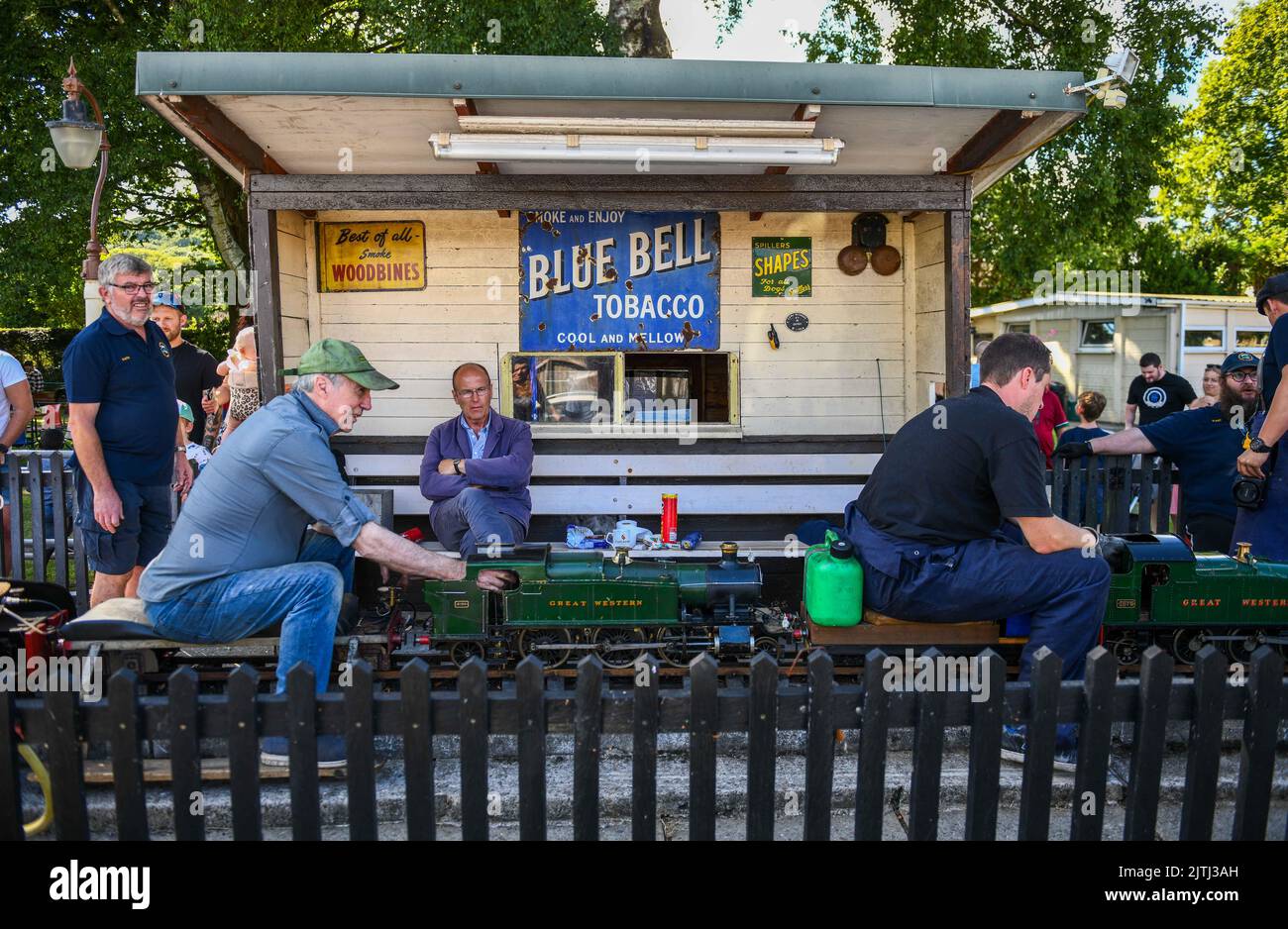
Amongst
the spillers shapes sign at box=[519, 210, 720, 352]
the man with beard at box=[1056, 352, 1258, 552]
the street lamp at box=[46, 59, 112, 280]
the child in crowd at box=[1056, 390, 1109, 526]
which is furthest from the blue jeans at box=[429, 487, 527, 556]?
the street lamp at box=[46, 59, 112, 280]

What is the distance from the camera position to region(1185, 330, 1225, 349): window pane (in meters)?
23.3

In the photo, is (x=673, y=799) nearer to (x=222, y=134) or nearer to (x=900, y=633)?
(x=900, y=633)

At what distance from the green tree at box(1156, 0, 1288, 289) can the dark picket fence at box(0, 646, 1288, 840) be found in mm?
27746

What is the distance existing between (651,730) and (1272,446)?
13.8ft

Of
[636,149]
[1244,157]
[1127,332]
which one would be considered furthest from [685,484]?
[1244,157]

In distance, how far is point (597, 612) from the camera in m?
5.48

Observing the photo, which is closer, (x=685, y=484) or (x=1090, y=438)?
(x=685, y=484)

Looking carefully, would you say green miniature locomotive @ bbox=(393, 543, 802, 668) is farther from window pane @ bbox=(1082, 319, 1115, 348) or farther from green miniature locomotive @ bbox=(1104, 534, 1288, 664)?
window pane @ bbox=(1082, 319, 1115, 348)

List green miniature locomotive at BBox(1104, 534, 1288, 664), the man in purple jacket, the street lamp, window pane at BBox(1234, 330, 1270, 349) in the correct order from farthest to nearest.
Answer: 1. window pane at BBox(1234, 330, 1270, 349)
2. the street lamp
3. the man in purple jacket
4. green miniature locomotive at BBox(1104, 534, 1288, 664)

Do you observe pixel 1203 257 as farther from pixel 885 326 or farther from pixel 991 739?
pixel 991 739

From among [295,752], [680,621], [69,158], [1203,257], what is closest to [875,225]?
[680,621]

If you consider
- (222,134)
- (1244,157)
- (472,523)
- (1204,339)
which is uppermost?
(1244,157)

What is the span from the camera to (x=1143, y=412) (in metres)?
11.8

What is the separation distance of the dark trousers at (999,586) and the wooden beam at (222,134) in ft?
14.6
